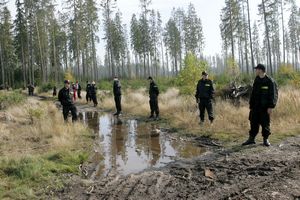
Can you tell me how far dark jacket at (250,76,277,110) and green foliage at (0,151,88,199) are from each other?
4.25 meters

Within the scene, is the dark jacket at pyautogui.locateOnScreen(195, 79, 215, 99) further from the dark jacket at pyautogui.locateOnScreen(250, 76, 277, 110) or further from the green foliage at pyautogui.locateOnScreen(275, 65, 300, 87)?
the green foliage at pyautogui.locateOnScreen(275, 65, 300, 87)

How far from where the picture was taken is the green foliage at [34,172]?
650cm

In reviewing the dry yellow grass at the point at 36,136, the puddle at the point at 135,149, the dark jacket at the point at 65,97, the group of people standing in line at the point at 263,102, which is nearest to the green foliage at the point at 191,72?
the puddle at the point at 135,149

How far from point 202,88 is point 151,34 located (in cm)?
5211

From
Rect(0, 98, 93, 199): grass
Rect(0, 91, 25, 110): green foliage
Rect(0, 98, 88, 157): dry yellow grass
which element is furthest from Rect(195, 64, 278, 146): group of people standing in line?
Rect(0, 91, 25, 110): green foliage

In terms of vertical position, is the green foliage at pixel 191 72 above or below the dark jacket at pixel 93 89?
above

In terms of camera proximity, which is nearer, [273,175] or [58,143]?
[273,175]

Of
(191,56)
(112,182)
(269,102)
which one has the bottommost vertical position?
(112,182)

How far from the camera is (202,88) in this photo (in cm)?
1270

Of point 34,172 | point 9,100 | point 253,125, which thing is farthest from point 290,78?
point 34,172

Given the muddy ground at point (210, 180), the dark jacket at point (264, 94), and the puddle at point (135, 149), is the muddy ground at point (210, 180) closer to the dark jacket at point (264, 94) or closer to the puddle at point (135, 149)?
the puddle at point (135, 149)

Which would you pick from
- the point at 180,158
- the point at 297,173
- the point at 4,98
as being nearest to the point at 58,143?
the point at 180,158

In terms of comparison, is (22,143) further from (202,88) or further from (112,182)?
(202,88)

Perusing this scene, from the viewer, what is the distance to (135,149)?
406 inches
